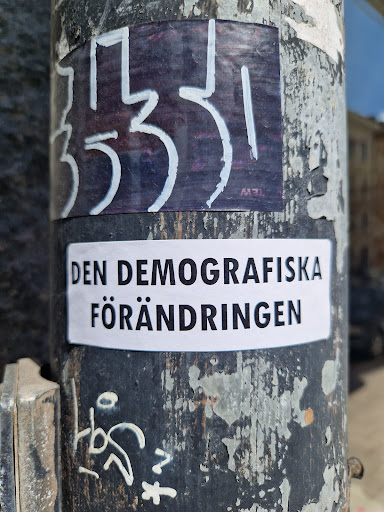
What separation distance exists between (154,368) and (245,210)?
17.8 inches

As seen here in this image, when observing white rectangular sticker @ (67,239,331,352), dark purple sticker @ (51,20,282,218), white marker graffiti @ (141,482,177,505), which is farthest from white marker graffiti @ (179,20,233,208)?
white marker graffiti @ (141,482,177,505)

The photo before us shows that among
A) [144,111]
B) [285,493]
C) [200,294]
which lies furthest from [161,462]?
[144,111]

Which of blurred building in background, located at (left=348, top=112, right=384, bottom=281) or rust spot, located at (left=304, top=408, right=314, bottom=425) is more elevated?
blurred building in background, located at (left=348, top=112, right=384, bottom=281)

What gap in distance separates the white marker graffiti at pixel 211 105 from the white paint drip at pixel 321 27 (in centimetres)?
26

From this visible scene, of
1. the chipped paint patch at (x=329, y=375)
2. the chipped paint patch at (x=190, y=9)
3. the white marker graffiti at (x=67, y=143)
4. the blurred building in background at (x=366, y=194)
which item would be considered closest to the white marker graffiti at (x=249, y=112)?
the chipped paint patch at (x=190, y=9)

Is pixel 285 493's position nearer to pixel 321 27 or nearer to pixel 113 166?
pixel 113 166

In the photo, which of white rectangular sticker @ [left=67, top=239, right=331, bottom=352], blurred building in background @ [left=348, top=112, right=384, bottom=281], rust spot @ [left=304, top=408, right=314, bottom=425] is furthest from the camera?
blurred building in background @ [left=348, top=112, right=384, bottom=281]

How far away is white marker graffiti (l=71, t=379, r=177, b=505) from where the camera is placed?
45.4 inches

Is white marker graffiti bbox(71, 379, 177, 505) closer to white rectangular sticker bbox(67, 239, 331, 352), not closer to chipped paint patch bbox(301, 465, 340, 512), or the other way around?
white rectangular sticker bbox(67, 239, 331, 352)

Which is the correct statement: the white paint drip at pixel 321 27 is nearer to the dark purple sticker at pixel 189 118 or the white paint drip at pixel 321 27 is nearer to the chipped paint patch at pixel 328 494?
the dark purple sticker at pixel 189 118

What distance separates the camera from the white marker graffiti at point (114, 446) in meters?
1.15

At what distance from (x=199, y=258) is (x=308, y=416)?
1.70ft

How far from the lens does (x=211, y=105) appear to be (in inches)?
44.3

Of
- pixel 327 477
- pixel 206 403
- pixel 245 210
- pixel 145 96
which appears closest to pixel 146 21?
pixel 145 96
